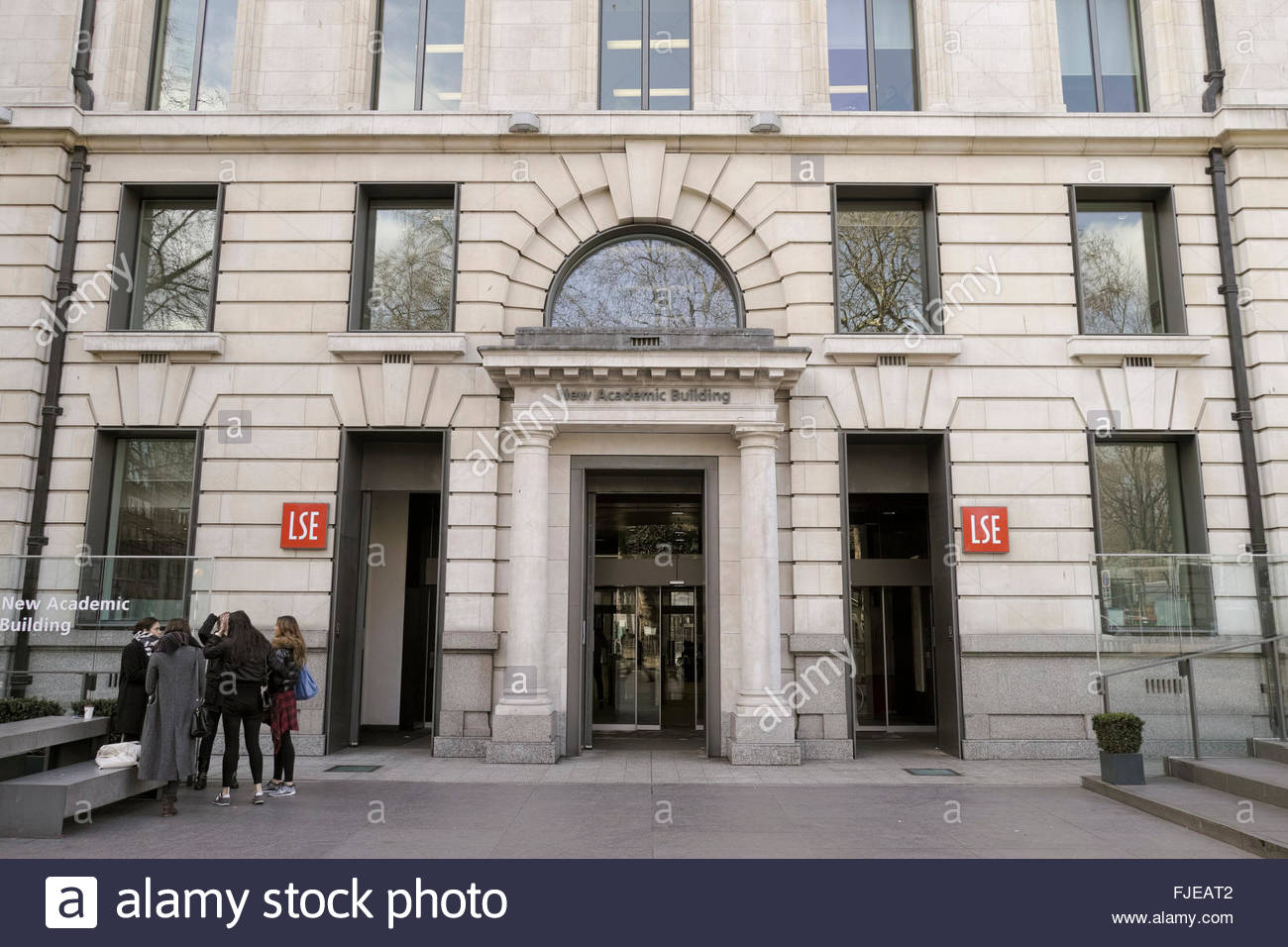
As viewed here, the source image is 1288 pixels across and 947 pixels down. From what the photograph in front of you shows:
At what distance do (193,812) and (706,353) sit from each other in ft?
30.6

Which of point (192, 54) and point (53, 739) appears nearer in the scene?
point (53, 739)

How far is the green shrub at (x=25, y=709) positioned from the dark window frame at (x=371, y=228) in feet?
24.7

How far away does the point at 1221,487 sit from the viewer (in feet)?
48.2

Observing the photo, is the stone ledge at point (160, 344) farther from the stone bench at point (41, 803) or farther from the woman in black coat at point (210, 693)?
the stone bench at point (41, 803)

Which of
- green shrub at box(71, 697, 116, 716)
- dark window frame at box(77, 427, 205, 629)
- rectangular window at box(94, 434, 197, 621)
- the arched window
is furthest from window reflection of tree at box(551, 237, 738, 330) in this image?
green shrub at box(71, 697, 116, 716)

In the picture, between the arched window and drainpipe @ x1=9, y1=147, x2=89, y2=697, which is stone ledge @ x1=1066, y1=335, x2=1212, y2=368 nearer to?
the arched window

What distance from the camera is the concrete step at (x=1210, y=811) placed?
27.5 feet

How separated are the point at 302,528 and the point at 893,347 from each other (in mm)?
10671

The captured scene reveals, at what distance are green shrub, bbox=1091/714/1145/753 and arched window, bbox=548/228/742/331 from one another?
8.64m

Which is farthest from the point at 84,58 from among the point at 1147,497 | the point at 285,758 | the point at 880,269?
the point at 1147,497

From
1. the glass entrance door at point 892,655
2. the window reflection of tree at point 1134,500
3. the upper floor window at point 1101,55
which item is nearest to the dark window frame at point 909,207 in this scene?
the upper floor window at point 1101,55

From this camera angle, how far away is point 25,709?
10359mm

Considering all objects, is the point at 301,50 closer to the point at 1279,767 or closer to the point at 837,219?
the point at 837,219

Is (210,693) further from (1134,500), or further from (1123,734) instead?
(1134,500)
